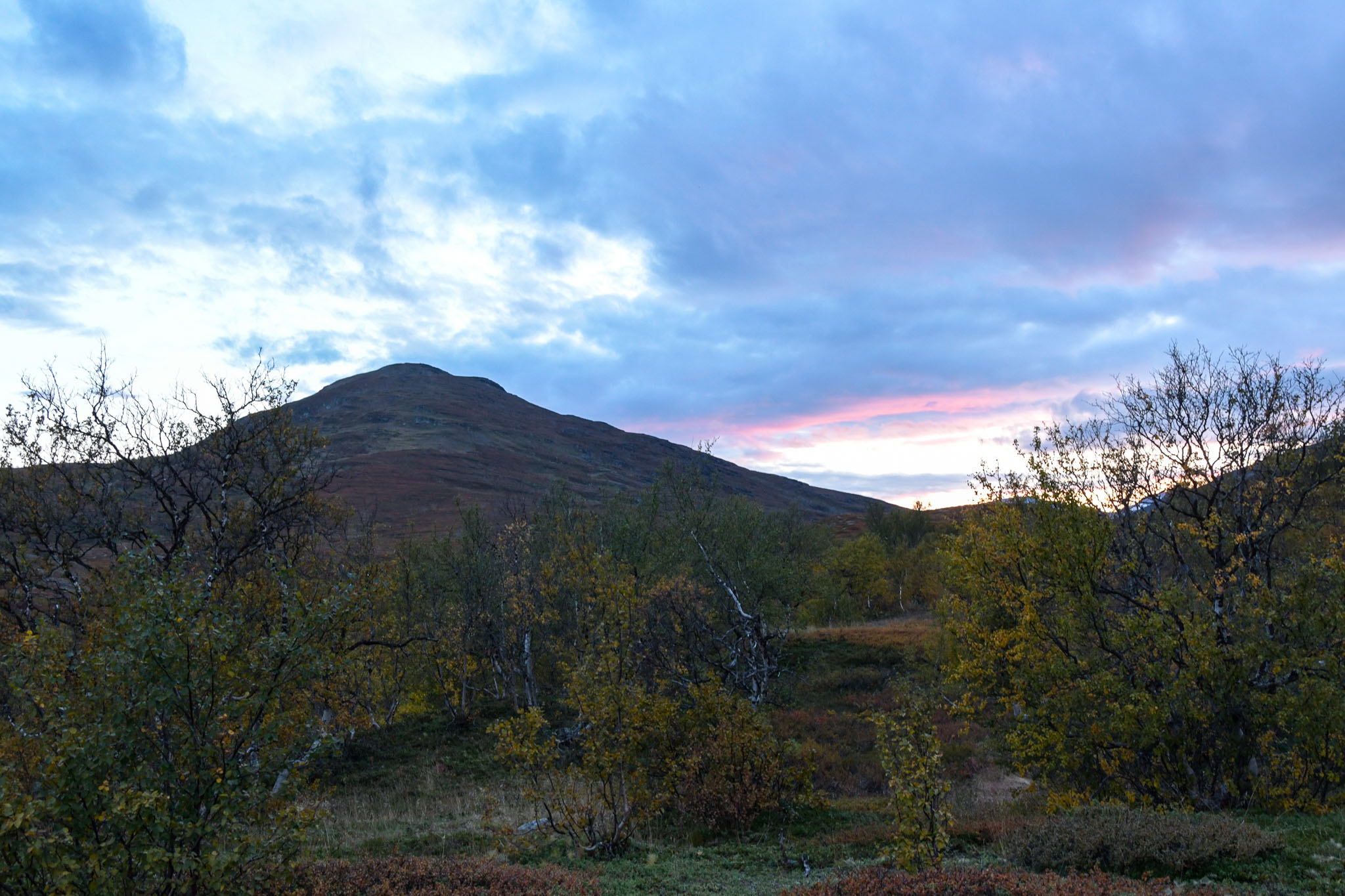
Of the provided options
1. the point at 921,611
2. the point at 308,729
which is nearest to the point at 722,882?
the point at 308,729

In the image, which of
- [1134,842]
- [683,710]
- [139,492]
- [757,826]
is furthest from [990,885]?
[139,492]

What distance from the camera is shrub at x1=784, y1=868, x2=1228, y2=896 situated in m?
7.12

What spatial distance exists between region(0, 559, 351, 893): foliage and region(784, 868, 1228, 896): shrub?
555 centimetres

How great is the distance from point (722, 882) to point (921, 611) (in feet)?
186

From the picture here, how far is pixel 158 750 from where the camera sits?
643 centimetres

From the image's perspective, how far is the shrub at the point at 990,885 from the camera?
7.12 meters

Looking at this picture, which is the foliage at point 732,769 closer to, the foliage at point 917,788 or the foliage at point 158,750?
the foliage at point 917,788

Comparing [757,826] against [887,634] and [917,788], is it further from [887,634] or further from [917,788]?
[887,634]

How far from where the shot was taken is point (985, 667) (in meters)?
14.3

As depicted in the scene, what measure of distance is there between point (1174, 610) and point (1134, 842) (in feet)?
17.7

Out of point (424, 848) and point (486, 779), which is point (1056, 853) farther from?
point (486, 779)

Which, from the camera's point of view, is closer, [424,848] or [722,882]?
[722,882]

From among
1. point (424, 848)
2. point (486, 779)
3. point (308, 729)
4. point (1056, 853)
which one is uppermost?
point (308, 729)

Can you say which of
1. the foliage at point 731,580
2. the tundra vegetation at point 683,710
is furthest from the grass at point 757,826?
the foliage at point 731,580
